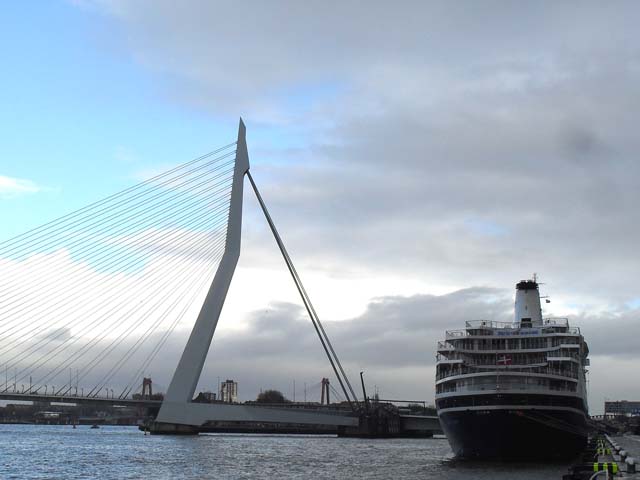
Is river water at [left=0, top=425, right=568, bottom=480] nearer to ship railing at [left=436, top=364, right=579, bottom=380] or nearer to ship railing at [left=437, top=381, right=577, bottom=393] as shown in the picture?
ship railing at [left=437, top=381, right=577, bottom=393]

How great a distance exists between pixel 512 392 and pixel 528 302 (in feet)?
66.7

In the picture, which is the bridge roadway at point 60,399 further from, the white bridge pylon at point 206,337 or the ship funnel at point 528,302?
the ship funnel at point 528,302

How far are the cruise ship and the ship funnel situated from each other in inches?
372

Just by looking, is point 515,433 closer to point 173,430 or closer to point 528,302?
point 528,302

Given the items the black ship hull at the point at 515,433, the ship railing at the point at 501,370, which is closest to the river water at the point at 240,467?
the black ship hull at the point at 515,433

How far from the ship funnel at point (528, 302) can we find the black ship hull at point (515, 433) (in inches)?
657

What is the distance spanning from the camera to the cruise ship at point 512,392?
143 ft

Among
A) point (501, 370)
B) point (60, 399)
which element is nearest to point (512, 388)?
point (501, 370)

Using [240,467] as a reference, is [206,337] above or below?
above

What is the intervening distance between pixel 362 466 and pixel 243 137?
22.9 meters

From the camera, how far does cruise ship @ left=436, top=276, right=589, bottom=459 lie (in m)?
43.5

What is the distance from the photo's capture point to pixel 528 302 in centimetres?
6291

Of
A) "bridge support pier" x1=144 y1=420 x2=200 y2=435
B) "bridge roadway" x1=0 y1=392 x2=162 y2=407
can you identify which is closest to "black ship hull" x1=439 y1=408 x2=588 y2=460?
"bridge roadway" x1=0 y1=392 x2=162 y2=407

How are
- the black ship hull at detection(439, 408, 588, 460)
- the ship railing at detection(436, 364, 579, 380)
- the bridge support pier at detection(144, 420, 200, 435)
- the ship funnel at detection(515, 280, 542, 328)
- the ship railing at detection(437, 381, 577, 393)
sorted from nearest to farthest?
the black ship hull at detection(439, 408, 588, 460)
the ship railing at detection(437, 381, 577, 393)
the ship railing at detection(436, 364, 579, 380)
the ship funnel at detection(515, 280, 542, 328)
the bridge support pier at detection(144, 420, 200, 435)
